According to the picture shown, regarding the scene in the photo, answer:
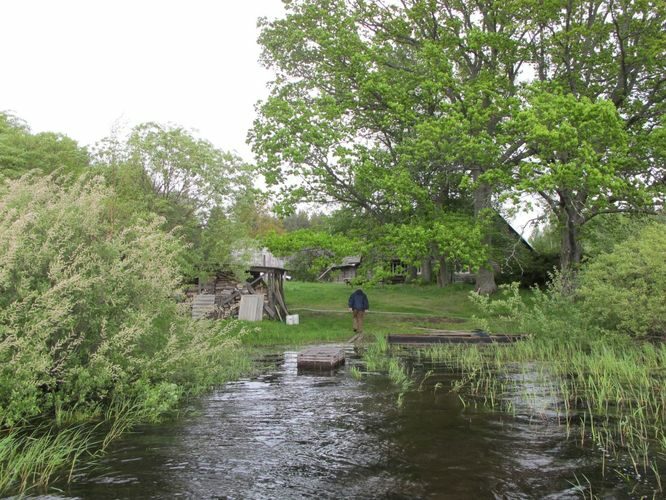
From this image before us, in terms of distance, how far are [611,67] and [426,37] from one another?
30.5 feet

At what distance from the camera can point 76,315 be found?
349 inches

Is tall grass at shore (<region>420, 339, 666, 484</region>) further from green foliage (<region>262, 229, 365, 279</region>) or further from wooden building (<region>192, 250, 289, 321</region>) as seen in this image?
wooden building (<region>192, 250, 289, 321</region>)

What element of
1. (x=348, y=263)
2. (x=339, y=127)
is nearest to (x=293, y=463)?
(x=339, y=127)

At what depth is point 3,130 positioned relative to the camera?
29.2 meters

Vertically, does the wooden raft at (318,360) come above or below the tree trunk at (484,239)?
below

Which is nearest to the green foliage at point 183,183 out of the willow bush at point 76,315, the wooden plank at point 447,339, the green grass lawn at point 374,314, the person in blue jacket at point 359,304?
the green grass lawn at point 374,314

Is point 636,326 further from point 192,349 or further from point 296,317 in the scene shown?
point 296,317

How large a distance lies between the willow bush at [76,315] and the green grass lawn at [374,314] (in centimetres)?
845

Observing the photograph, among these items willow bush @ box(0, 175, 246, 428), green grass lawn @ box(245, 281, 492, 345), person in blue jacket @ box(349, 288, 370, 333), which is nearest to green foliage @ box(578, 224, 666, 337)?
green grass lawn @ box(245, 281, 492, 345)

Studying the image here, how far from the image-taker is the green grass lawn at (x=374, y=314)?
2458 centimetres

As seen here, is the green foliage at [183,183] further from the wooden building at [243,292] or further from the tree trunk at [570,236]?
the tree trunk at [570,236]

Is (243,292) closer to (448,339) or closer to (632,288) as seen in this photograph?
(448,339)

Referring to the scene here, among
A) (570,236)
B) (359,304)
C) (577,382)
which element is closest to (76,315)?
(577,382)

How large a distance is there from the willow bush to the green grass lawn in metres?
8.45
